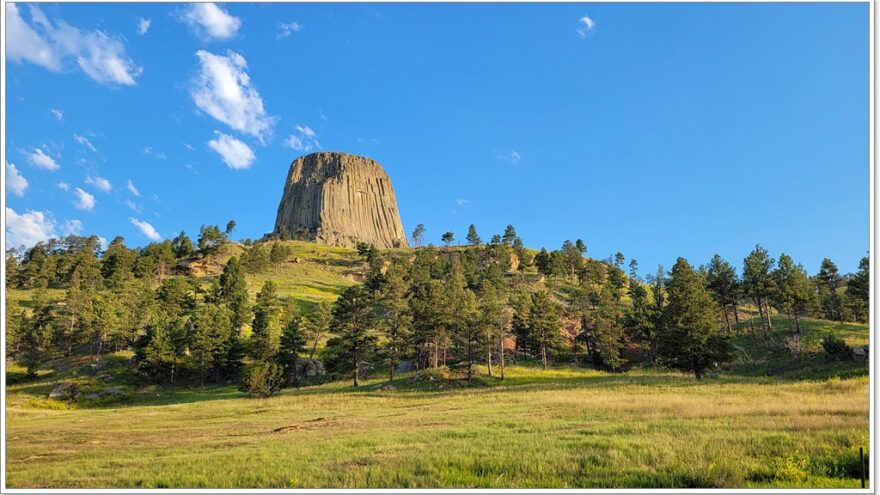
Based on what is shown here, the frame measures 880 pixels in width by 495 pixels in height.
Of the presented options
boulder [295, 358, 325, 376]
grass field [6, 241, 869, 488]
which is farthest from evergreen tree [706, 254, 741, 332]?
boulder [295, 358, 325, 376]

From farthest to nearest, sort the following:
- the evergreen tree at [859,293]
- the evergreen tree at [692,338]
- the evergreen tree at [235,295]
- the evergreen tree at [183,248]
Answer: the evergreen tree at [183,248]
the evergreen tree at [235,295]
the evergreen tree at [859,293]
the evergreen tree at [692,338]

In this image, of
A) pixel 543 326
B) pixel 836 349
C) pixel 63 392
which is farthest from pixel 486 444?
pixel 63 392

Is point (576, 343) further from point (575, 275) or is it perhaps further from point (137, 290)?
point (137, 290)

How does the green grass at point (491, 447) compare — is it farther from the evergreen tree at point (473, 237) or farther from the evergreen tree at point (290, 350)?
the evergreen tree at point (473, 237)

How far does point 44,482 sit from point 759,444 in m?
21.1

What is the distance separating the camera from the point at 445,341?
2527 inches

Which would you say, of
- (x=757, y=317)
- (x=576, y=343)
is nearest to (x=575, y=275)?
(x=757, y=317)

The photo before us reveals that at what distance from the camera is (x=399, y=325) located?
60906 millimetres

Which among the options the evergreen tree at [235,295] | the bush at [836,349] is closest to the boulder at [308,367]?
the evergreen tree at [235,295]

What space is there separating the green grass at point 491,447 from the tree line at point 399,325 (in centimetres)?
2537

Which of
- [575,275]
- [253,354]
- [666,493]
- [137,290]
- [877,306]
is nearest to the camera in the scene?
[666,493]

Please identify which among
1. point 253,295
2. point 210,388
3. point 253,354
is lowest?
point 210,388

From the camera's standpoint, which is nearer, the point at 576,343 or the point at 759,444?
Answer: the point at 759,444

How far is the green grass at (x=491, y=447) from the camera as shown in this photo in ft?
38.5
